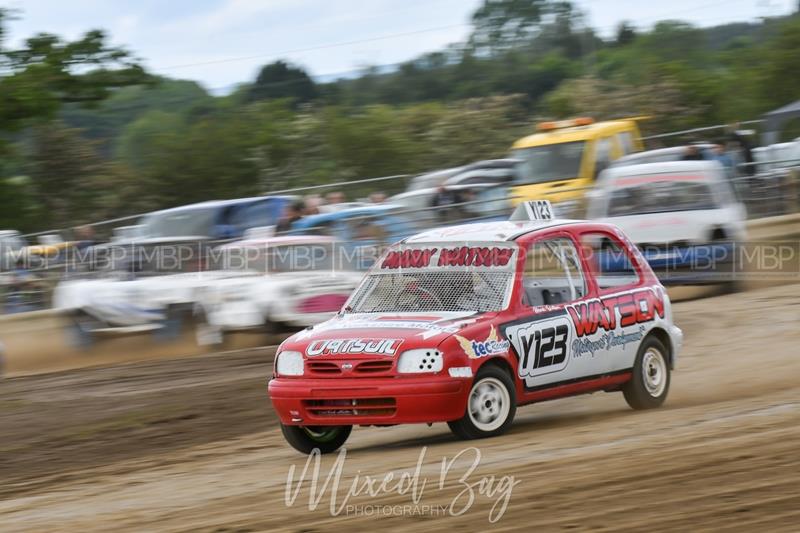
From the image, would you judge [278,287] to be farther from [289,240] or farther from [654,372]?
[654,372]

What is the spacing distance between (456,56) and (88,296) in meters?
59.6

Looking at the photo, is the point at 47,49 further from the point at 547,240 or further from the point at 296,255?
the point at 547,240

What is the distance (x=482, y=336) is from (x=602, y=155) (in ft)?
48.3

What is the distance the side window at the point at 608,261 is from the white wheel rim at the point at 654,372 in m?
0.58

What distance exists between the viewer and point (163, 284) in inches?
663

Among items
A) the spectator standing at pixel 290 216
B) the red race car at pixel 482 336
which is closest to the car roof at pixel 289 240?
the spectator standing at pixel 290 216

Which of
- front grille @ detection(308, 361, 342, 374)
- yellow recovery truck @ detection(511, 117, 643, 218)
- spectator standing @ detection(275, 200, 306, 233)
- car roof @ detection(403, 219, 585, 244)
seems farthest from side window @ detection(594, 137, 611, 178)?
front grille @ detection(308, 361, 342, 374)

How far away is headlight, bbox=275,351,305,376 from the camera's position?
26.1ft

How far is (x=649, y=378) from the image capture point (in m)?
9.30

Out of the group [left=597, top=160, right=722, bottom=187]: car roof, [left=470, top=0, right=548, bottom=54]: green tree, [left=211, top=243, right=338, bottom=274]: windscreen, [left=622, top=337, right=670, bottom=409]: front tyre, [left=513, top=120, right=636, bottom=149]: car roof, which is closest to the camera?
[left=622, top=337, right=670, bottom=409]: front tyre

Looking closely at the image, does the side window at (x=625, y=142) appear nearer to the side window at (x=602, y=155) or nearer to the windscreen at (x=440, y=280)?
the side window at (x=602, y=155)

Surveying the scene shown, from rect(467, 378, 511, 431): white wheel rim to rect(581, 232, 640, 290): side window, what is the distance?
1.42 meters

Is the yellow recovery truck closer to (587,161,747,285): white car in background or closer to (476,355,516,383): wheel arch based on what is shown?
(587,161,747,285): white car in background

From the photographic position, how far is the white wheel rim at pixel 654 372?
30.3 ft
